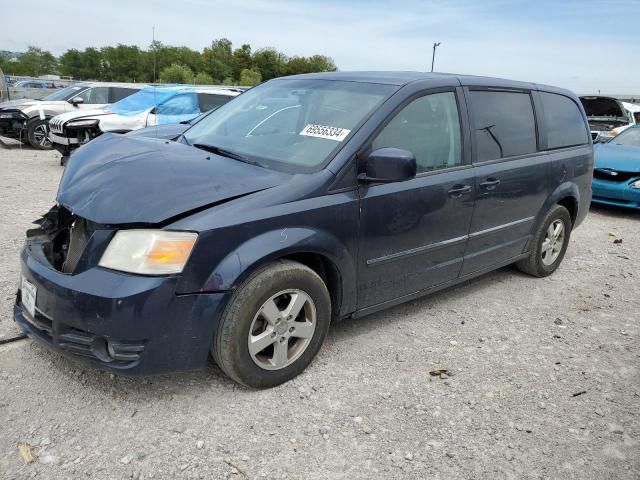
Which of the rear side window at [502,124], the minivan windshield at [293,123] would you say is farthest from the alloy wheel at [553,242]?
the minivan windshield at [293,123]

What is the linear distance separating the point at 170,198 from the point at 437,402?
5.78 ft

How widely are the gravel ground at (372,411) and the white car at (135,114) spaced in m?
6.32

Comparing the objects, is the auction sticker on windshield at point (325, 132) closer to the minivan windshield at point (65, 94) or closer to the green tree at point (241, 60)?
the minivan windshield at point (65, 94)

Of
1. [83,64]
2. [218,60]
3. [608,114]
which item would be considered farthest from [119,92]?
[83,64]

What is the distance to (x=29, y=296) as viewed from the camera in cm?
276

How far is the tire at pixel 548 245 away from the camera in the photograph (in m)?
4.75

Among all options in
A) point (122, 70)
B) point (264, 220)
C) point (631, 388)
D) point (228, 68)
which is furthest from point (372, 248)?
point (122, 70)

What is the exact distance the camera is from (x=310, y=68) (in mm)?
107188

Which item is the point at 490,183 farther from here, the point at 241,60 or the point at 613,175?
the point at 241,60

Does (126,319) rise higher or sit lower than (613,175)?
lower

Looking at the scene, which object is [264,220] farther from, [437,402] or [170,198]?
[437,402]

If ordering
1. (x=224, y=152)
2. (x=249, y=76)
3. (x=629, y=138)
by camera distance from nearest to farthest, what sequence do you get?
1. (x=224, y=152)
2. (x=629, y=138)
3. (x=249, y=76)

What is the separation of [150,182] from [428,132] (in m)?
1.81

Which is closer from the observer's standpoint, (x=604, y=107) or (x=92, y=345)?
(x=92, y=345)
